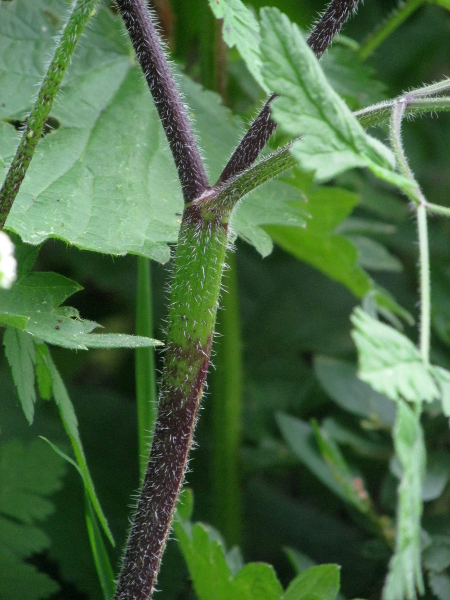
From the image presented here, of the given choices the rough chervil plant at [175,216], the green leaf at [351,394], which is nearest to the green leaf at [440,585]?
the rough chervil plant at [175,216]

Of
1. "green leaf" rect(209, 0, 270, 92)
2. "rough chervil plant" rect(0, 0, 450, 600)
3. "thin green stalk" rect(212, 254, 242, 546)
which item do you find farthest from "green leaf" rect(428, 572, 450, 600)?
"green leaf" rect(209, 0, 270, 92)

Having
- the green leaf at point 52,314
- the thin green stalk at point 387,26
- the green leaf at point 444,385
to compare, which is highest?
the thin green stalk at point 387,26

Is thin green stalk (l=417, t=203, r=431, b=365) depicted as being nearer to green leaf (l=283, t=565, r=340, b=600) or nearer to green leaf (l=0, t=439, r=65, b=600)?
green leaf (l=283, t=565, r=340, b=600)

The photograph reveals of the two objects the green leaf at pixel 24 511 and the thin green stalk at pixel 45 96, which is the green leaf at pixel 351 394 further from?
the thin green stalk at pixel 45 96

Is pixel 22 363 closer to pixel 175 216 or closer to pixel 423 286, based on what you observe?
pixel 175 216

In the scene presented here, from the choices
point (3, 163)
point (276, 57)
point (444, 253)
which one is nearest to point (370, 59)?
point (444, 253)

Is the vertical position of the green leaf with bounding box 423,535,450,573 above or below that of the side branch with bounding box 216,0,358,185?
below
